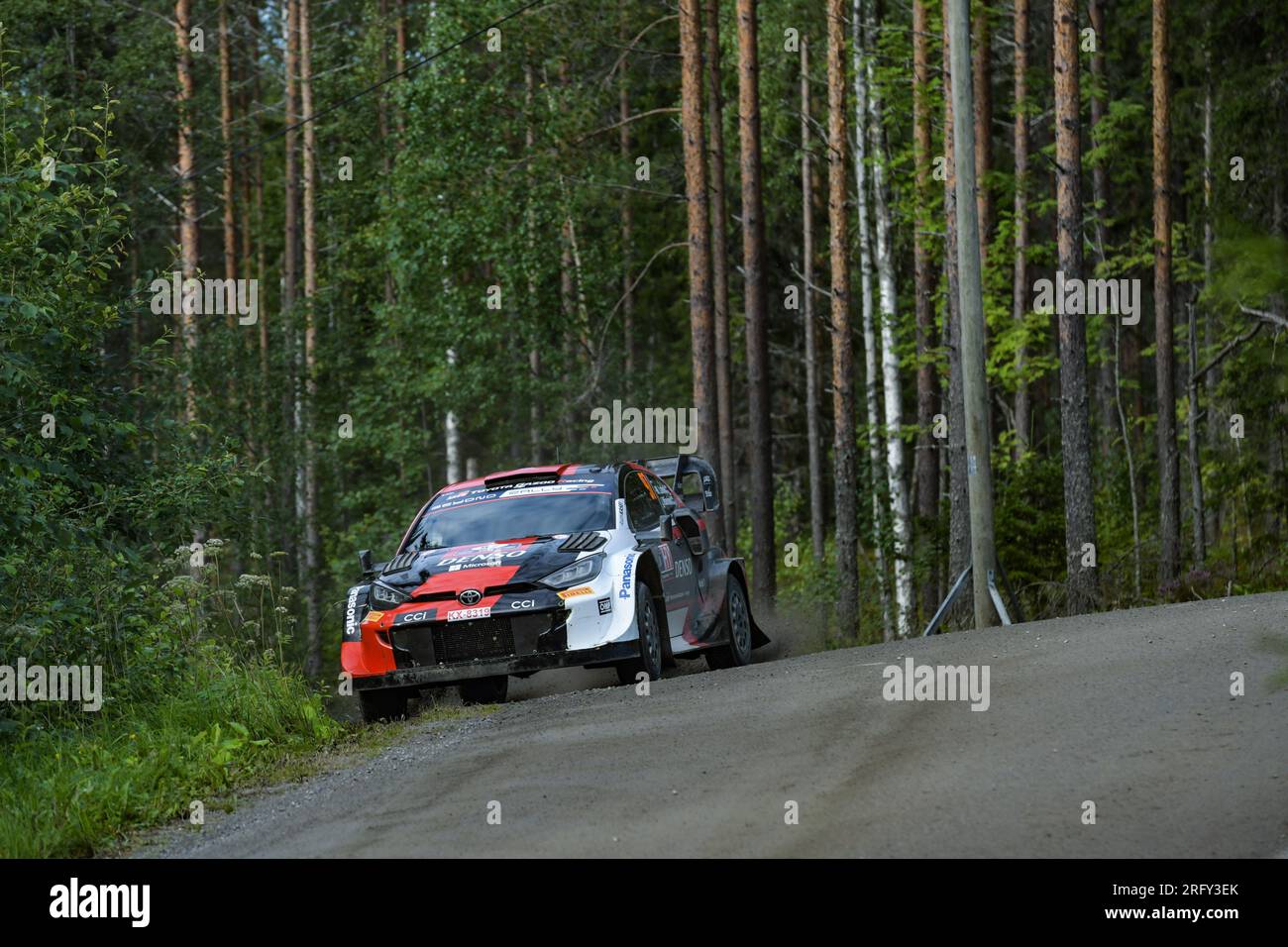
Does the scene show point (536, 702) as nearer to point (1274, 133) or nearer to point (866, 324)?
point (1274, 133)

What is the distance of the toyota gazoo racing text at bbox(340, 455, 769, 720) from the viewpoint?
13547mm

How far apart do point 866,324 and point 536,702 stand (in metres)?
24.2

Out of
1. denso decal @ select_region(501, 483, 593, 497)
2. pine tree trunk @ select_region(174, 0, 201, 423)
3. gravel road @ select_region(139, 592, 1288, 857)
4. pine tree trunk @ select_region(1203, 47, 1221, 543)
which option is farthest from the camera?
pine tree trunk @ select_region(174, 0, 201, 423)

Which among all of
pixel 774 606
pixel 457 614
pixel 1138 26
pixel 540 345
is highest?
pixel 1138 26

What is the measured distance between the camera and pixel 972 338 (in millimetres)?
17938

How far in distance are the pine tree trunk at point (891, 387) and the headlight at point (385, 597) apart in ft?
51.0

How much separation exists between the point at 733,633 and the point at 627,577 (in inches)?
115

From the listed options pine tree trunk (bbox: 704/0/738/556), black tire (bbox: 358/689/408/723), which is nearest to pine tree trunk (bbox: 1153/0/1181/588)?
pine tree trunk (bbox: 704/0/738/556)

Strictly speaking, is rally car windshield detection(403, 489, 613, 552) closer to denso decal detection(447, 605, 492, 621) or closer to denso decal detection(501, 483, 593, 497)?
denso decal detection(501, 483, 593, 497)

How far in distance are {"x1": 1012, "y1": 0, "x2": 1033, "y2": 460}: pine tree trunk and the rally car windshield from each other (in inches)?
582

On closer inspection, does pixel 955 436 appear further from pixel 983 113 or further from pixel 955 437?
pixel 983 113

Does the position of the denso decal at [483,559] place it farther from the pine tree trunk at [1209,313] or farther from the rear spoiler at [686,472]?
the pine tree trunk at [1209,313]
